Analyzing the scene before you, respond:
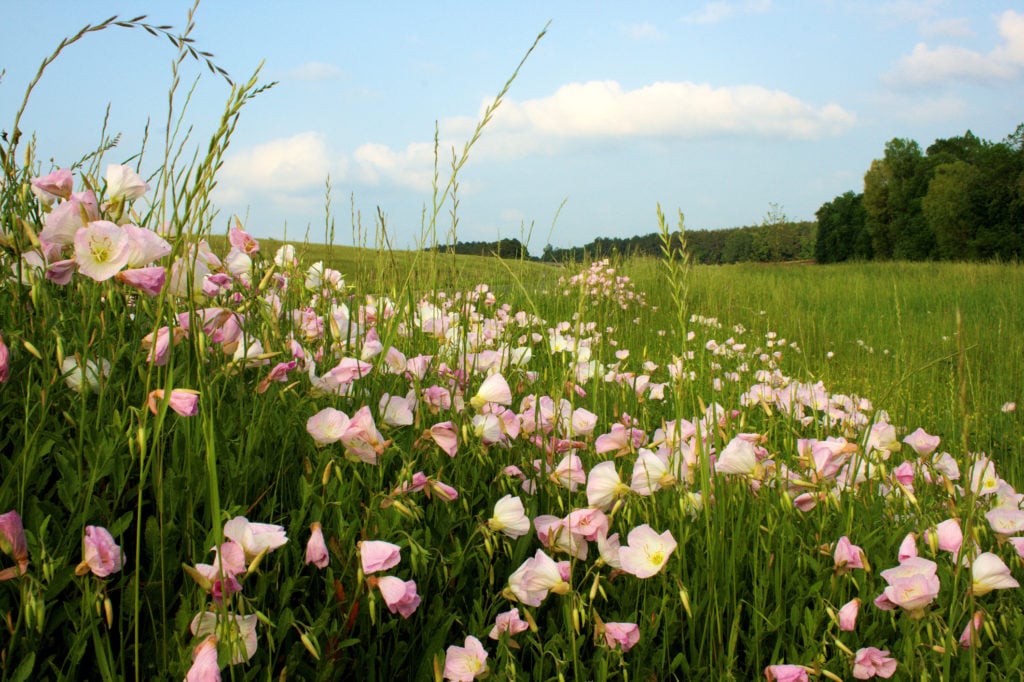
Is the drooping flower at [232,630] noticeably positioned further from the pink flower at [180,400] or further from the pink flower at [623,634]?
the pink flower at [623,634]

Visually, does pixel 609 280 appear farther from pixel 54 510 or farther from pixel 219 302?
pixel 54 510

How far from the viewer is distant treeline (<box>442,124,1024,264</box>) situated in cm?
3102

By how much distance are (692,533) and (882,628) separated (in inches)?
17.5

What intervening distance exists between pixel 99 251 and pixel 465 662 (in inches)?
35.7

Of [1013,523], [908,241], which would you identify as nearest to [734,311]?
[1013,523]

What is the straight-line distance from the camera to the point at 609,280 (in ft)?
26.4

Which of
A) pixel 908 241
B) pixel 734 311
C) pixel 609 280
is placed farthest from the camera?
pixel 908 241

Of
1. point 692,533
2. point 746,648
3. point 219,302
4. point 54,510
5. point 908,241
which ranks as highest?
point 908,241

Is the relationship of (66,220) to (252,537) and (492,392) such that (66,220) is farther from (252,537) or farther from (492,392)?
(492,392)

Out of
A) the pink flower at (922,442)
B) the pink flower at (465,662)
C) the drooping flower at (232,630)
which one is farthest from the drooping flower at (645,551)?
the pink flower at (922,442)

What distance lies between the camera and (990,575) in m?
1.27

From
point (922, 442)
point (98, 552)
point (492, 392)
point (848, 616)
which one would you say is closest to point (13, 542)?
point (98, 552)

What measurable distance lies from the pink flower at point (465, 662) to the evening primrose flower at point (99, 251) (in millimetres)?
828

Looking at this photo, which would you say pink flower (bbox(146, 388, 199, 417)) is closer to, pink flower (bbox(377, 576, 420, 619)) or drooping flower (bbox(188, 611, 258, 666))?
drooping flower (bbox(188, 611, 258, 666))
